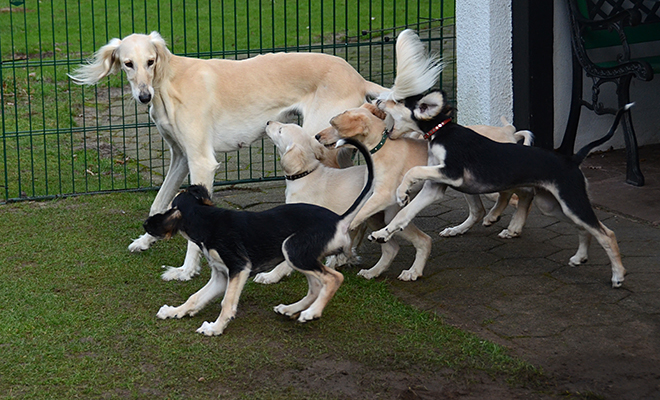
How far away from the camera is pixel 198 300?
4.50m

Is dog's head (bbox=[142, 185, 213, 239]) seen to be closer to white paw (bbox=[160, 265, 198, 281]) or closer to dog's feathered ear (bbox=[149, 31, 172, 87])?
white paw (bbox=[160, 265, 198, 281])

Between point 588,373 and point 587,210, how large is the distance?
4.12 feet

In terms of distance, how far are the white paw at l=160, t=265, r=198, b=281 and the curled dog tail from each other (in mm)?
1314

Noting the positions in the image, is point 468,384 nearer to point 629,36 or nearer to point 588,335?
point 588,335

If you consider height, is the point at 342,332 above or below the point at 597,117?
below

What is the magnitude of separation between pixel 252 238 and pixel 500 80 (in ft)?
13.1

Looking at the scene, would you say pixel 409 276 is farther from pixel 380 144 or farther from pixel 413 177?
pixel 380 144

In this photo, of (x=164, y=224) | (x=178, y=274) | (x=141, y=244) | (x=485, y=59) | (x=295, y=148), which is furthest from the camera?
(x=485, y=59)

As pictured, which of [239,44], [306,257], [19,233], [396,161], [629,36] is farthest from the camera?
[239,44]

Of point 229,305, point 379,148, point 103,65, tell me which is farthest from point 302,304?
point 103,65

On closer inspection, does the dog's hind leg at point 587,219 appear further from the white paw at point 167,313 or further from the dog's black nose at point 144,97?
the dog's black nose at point 144,97

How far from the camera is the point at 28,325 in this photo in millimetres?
4410

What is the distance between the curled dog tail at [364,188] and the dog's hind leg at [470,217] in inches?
54.4

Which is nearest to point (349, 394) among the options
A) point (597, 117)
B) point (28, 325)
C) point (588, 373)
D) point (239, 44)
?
point (588, 373)
